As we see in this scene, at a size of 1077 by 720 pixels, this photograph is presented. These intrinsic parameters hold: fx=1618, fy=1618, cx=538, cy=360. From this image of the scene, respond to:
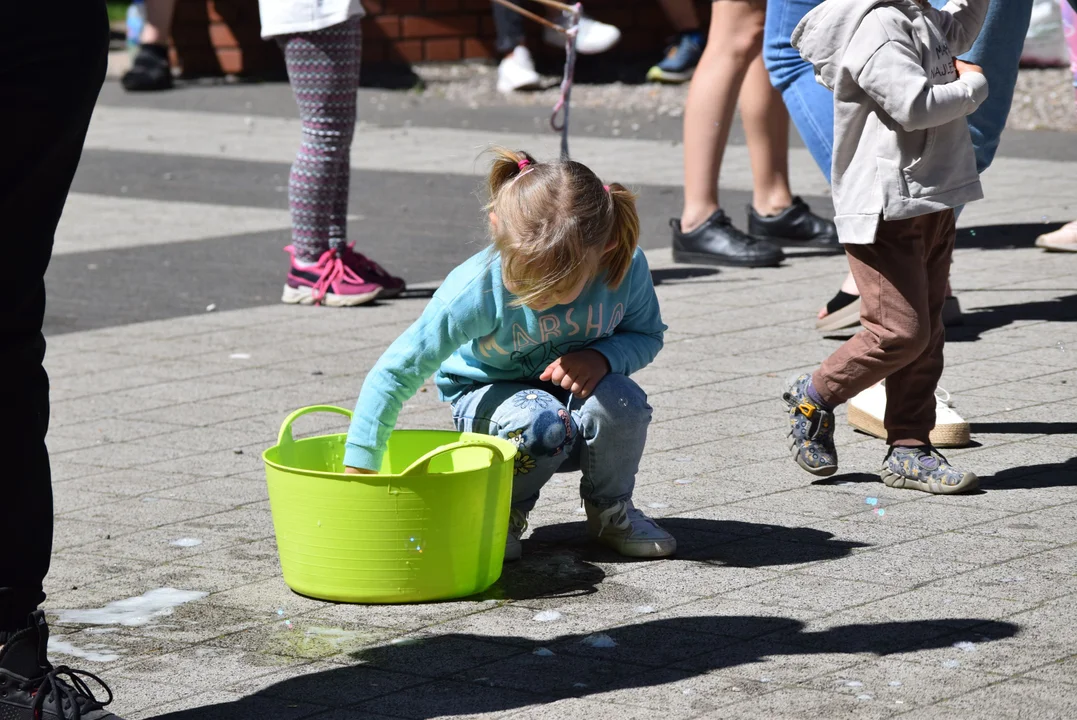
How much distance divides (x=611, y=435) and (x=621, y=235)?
454 mm

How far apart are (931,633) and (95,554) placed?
75.9 inches

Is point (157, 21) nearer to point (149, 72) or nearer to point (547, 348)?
point (149, 72)

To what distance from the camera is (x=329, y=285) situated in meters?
6.63

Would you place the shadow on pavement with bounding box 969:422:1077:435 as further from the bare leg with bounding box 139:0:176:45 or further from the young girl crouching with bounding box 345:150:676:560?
the bare leg with bounding box 139:0:176:45

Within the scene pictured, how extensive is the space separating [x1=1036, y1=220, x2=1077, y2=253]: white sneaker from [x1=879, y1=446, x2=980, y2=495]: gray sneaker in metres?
3.14

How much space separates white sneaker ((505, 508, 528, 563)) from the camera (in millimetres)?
3629

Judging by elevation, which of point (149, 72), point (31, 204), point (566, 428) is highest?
point (31, 204)

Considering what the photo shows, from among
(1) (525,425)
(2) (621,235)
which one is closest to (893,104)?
(2) (621,235)

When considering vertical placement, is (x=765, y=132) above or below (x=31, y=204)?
below

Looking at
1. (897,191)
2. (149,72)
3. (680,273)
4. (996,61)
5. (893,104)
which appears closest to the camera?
(893,104)

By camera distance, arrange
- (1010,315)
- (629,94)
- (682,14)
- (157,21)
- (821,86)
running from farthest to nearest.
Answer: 1. (157,21)
2. (682,14)
3. (629,94)
4. (1010,315)
5. (821,86)

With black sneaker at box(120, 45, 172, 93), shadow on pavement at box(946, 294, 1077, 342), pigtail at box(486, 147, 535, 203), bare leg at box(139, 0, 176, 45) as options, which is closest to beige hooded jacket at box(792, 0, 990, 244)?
pigtail at box(486, 147, 535, 203)

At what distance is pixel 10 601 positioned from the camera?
2697mm

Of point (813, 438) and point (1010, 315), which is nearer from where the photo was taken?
point (813, 438)
